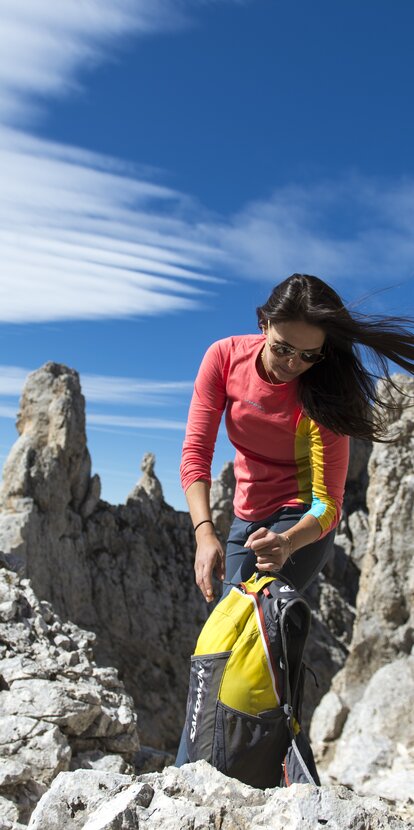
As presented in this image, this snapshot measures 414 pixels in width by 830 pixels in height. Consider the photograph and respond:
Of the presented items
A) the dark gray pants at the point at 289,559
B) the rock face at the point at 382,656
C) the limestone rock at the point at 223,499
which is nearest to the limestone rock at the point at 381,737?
the rock face at the point at 382,656

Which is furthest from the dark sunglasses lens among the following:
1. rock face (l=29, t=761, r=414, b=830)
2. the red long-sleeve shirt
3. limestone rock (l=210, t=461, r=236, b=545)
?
limestone rock (l=210, t=461, r=236, b=545)

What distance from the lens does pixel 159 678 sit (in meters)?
16.7

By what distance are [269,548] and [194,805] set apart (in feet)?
3.22

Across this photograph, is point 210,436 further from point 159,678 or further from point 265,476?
point 159,678

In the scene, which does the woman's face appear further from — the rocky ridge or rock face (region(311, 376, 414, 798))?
rock face (region(311, 376, 414, 798))

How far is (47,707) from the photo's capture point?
4.01 m

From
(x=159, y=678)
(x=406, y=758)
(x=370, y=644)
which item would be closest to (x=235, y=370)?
(x=406, y=758)

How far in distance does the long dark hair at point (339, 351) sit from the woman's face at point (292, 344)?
0.03 m

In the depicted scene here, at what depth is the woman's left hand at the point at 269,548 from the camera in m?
2.97

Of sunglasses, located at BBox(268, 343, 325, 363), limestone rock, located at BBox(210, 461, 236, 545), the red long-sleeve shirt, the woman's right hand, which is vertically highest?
limestone rock, located at BBox(210, 461, 236, 545)

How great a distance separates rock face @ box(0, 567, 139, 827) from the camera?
11.8 feet

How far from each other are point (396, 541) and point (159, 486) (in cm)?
852

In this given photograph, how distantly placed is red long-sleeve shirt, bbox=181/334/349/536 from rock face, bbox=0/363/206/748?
1127 centimetres

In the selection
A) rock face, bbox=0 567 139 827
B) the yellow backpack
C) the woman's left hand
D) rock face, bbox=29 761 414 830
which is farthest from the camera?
rock face, bbox=0 567 139 827
